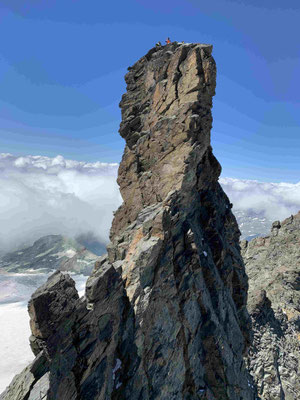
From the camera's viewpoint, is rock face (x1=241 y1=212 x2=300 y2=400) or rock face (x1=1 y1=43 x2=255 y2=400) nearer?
rock face (x1=1 y1=43 x2=255 y2=400)

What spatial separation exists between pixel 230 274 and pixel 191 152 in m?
20.9

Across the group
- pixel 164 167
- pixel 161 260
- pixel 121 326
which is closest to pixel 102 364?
pixel 121 326

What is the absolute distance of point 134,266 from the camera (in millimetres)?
21281

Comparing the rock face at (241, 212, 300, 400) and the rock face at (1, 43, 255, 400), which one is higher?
the rock face at (1, 43, 255, 400)

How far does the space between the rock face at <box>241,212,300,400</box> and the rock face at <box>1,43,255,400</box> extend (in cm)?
1671

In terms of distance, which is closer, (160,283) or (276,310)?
(160,283)

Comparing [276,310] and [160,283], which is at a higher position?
[160,283]

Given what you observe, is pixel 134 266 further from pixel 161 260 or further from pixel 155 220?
pixel 155 220

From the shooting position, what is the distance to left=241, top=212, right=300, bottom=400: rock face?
153 feet

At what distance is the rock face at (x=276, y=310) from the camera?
46.5m

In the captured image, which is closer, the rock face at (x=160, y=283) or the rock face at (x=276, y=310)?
the rock face at (x=160, y=283)

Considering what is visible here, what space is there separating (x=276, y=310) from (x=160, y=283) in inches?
2581

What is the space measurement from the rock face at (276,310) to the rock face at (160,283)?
16.7 meters

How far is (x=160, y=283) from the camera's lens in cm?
2236
